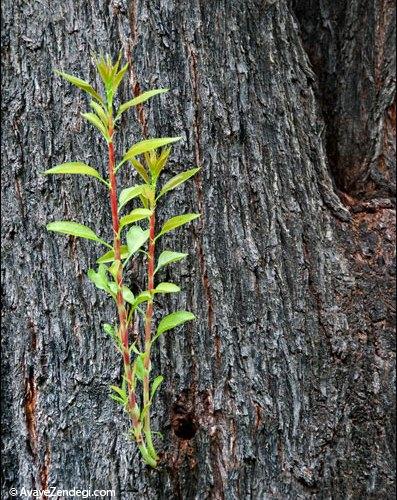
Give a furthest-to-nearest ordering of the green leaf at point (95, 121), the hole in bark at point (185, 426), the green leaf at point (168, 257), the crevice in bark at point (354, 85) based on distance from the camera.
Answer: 1. the crevice in bark at point (354, 85)
2. the hole in bark at point (185, 426)
3. the green leaf at point (168, 257)
4. the green leaf at point (95, 121)

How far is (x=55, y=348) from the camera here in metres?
1.37

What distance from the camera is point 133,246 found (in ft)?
3.93

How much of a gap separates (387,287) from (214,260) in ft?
1.53

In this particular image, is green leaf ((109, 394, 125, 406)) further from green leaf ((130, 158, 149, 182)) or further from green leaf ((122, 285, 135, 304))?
green leaf ((130, 158, 149, 182))

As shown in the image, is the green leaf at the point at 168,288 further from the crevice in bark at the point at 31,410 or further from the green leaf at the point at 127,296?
the crevice in bark at the point at 31,410

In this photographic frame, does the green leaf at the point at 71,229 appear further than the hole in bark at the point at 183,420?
No

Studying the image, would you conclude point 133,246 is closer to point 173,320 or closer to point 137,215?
point 137,215

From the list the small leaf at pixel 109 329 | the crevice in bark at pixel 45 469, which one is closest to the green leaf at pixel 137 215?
the small leaf at pixel 109 329

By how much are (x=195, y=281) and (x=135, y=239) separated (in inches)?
8.6

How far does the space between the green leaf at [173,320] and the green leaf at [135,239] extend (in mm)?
156

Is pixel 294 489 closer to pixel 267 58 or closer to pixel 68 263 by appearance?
pixel 68 263

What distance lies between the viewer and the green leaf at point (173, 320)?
1.23m

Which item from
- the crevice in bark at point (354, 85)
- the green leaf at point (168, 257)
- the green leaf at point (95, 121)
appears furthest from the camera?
the crevice in bark at point (354, 85)

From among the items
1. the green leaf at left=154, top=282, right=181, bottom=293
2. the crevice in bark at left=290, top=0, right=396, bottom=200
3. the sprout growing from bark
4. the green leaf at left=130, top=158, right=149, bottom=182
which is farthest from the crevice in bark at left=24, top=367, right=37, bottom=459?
the crevice in bark at left=290, top=0, right=396, bottom=200
